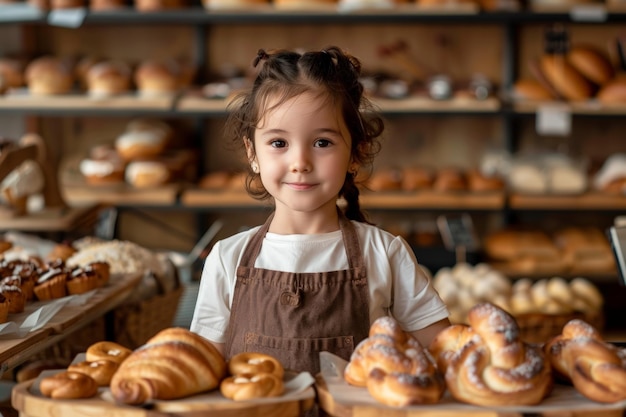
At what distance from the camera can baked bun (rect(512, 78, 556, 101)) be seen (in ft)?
14.0

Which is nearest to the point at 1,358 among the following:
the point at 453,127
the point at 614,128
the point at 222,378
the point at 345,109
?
the point at 222,378

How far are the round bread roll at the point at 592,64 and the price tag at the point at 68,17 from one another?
2266mm

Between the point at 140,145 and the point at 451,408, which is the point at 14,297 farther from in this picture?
the point at 140,145

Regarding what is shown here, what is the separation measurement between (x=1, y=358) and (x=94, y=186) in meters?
2.84

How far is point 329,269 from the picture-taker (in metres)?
1.74

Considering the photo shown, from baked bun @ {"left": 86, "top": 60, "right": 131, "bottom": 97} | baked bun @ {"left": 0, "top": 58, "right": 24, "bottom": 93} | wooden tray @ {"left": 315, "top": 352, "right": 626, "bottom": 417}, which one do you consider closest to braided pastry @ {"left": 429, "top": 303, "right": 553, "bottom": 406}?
wooden tray @ {"left": 315, "top": 352, "right": 626, "bottom": 417}

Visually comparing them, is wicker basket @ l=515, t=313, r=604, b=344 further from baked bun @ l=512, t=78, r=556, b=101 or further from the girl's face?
the girl's face

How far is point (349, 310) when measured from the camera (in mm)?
1683

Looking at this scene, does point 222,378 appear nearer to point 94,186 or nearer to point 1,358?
point 1,358

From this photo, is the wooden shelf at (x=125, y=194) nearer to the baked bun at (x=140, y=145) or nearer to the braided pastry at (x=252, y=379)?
the baked bun at (x=140, y=145)

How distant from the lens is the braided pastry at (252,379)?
1214mm

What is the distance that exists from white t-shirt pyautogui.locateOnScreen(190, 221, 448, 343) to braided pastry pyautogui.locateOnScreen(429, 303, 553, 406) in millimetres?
449

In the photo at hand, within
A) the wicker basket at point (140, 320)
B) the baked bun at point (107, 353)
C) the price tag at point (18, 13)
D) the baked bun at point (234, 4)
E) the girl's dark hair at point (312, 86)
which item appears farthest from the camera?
the baked bun at point (234, 4)

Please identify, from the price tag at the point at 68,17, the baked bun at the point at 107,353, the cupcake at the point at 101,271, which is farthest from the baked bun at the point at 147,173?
the baked bun at the point at 107,353
